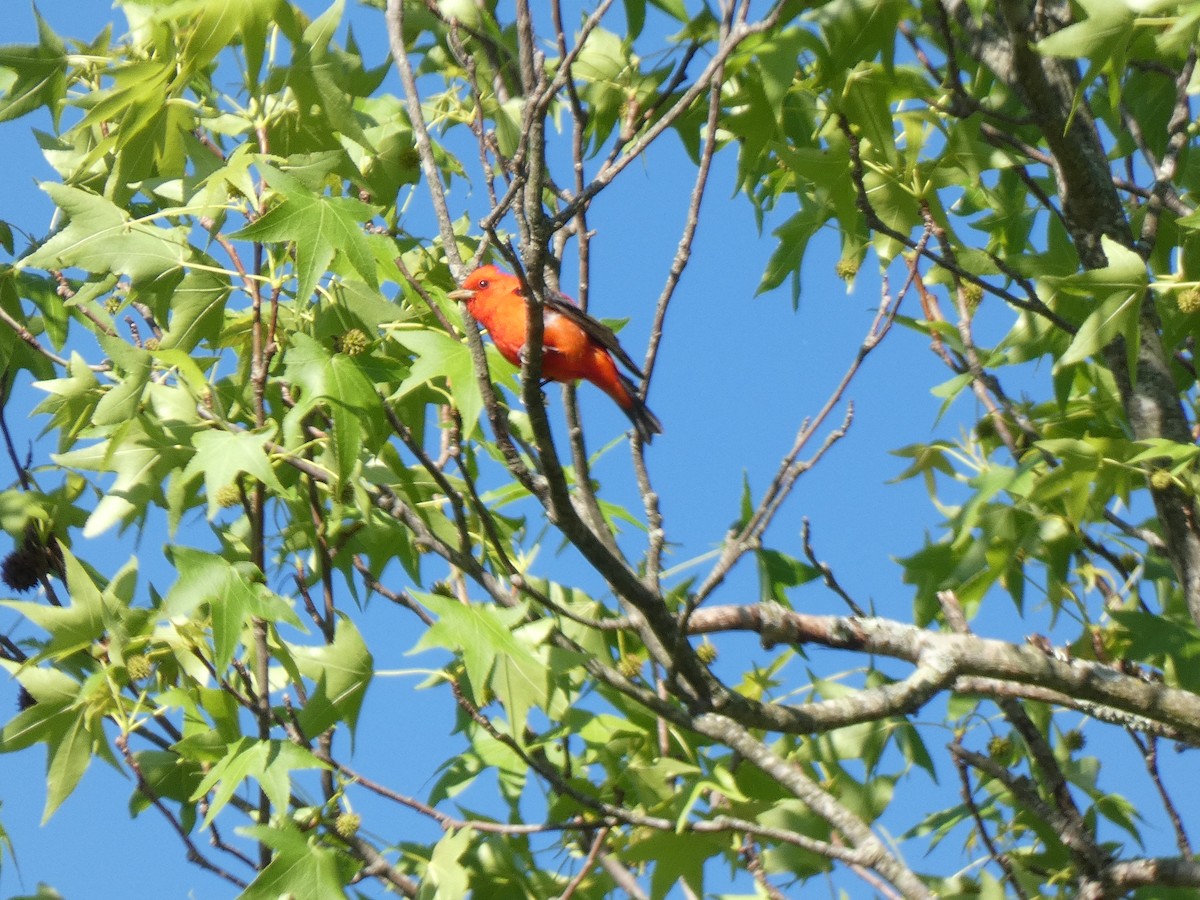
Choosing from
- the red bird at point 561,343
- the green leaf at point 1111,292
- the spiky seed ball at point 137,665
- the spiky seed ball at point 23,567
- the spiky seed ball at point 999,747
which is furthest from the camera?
the spiky seed ball at point 999,747

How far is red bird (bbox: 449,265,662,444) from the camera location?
447 cm

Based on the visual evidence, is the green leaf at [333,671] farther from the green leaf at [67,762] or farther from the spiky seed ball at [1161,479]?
the spiky seed ball at [1161,479]

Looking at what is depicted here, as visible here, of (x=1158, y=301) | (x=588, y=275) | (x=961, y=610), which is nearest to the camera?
(x=588, y=275)

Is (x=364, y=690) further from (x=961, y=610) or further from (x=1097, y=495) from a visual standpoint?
(x=1097, y=495)

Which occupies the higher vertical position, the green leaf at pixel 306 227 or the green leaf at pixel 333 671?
the green leaf at pixel 306 227

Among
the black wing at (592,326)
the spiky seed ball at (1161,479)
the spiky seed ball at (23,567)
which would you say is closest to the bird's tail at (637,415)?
Result: the black wing at (592,326)

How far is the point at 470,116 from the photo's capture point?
414 centimetres

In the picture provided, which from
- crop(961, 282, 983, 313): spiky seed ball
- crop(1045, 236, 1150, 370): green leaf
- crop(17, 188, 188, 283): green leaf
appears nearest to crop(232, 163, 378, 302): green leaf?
crop(17, 188, 188, 283): green leaf

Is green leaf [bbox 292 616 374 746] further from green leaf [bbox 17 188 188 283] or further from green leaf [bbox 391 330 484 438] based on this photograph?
green leaf [bbox 17 188 188 283]

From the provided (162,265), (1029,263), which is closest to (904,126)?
(1029,263)

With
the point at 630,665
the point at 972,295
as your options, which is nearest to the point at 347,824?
the point at 630,665

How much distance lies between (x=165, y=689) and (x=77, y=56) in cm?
189

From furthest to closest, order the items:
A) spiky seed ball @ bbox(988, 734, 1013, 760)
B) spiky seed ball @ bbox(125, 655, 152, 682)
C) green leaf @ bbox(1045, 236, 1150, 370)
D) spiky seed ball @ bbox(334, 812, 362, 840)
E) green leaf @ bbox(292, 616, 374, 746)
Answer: spiky seed ball @ bbox(988, 734, 1013, 760) → spiky seed ball @ bbox(125, 655, 152, 682) → spiky seed ball @ bbox(334, 812, 362, 840) → green leaf @ bbox(292, 616, 374, 746) → green leaf @ bbox(1045, 236, 1150, 370)

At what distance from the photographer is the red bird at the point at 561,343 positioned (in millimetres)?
4469
